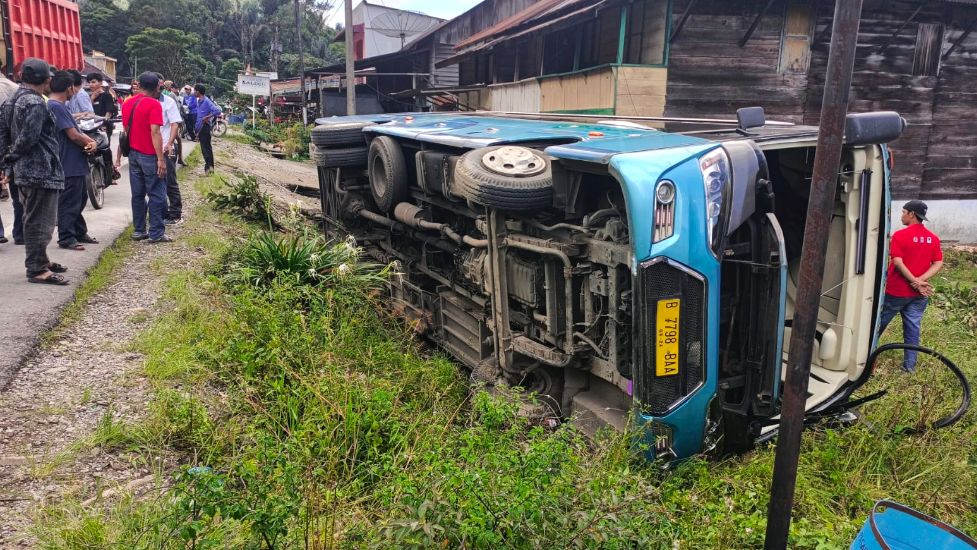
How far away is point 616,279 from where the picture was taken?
3.48 meters

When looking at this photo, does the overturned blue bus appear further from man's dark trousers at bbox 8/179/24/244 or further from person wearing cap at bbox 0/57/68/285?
man's dark trousers at bbox 8/179/24/244

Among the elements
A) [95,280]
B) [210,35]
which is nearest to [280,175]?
[95,280]

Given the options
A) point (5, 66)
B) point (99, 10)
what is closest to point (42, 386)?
point (5, 66)

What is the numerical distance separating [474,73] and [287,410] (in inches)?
725

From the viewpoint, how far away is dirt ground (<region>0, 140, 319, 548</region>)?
9.66 feet

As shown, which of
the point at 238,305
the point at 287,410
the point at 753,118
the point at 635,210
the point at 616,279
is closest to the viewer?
the point at 635,210

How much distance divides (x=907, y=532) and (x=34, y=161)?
6.10m

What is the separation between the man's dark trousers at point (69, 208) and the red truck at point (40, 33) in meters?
5.42

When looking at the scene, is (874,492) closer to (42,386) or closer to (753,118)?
(753,118)

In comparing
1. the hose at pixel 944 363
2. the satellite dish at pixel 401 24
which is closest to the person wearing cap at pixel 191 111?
the hose at pixel 944 363

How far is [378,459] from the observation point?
3.52m

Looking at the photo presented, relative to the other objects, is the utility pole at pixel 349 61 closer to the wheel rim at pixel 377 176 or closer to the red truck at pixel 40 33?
the red truck at pixel 40 33

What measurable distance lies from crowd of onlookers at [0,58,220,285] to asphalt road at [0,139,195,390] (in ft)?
0.38

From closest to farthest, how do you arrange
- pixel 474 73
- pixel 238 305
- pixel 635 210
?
pixel 635 210
pixel 238 305
pixel 474 73
